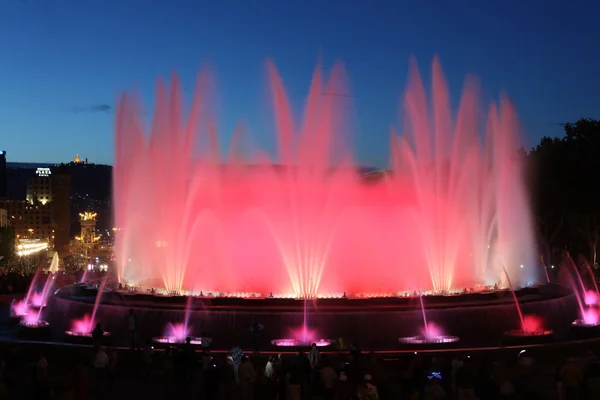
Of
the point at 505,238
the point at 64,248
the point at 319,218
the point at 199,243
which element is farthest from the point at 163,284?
the point at 64,248

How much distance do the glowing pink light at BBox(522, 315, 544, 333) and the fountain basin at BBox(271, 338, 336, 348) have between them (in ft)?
16.8

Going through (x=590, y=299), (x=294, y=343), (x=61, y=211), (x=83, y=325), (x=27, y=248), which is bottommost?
(x=294, y=343)

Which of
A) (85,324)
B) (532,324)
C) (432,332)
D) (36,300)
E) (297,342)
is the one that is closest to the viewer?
(297,342)

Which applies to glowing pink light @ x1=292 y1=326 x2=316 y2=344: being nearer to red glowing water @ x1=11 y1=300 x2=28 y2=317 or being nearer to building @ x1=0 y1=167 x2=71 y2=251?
red glowing water @ x1=11 y1=300 x2=28 y2=317

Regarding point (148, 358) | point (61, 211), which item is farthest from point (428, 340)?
point (61, 211)

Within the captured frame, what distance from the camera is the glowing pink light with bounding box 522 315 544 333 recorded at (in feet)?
61.9

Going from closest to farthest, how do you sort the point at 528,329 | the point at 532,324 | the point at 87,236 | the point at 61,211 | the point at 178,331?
the point at 178,331 → the point at 528,329 → the point at 532,324 → the point at 87,236 → the point at 61,211

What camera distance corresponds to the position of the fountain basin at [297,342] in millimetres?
17234

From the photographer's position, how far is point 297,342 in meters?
17.5

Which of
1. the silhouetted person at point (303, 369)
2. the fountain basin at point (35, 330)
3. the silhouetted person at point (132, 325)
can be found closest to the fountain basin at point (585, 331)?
the silhouetted person at point (303, 369)

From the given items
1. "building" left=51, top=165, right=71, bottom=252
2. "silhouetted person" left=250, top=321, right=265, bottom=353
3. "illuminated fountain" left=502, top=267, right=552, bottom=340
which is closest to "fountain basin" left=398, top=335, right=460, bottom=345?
"illuminated fountain" left=502, top=267, right=552, bottom=340

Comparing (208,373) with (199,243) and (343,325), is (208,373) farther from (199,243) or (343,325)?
(199,243)

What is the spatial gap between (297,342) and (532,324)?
6.23 metres

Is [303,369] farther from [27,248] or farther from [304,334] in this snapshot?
[27,248]
